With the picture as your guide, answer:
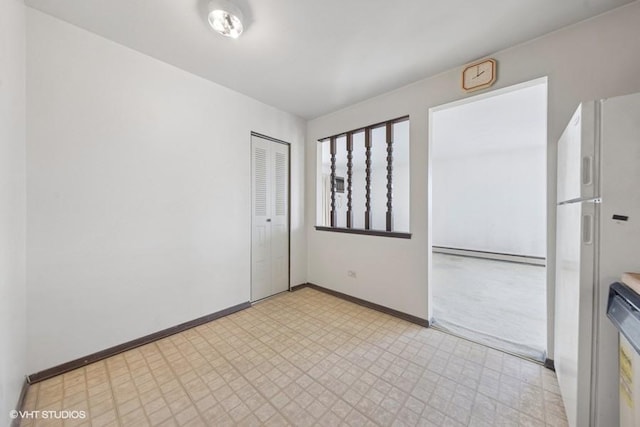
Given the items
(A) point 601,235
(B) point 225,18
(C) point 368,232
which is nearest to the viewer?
(A) point 601,235

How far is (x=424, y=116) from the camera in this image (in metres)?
2.49

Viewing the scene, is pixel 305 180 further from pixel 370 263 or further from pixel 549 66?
pixel 549 66

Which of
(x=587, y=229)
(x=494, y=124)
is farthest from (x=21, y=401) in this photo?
(x=494, y=124)

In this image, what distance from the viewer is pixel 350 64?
224 centimetres

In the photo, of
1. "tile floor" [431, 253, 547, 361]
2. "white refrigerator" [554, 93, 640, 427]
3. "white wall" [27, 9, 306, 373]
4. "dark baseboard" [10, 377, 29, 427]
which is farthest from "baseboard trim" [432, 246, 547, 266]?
"dark baseboard" [10, 377, 29, 427]

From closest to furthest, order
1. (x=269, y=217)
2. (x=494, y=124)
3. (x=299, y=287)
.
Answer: (x=269, y=217)
(x=299, y=287)
(x=494, y=124)

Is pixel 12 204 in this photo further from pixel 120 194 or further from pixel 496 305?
pixel 496 305

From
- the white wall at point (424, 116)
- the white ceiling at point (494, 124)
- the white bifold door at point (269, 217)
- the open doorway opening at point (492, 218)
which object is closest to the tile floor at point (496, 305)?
the open doorway opening at point (492, 218)

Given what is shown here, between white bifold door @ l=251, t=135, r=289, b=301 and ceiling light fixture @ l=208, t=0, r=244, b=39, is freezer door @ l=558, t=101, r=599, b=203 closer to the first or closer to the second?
ceiling light fixture @ l=208, t=0, r=244, b=39

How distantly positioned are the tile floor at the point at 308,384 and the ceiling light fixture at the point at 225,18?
8.52 ft

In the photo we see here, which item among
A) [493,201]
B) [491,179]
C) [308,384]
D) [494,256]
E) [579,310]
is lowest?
[308,384]

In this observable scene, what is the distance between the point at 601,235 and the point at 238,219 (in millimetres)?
2934

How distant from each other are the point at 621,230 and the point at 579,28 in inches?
67.0

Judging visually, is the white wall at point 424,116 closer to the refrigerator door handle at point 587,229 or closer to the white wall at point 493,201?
the refrigerator door handle at point 587,229
